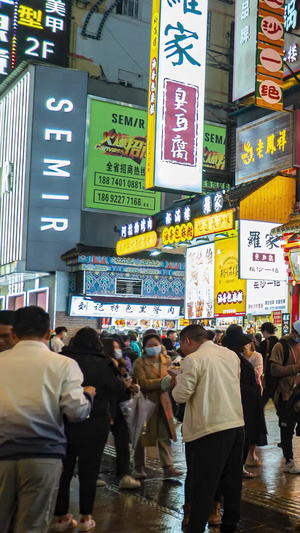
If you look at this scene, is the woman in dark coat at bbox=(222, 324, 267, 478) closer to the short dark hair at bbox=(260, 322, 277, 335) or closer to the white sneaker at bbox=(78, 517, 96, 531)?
the white sneaker at bbox=(78, 517, 96, 531)

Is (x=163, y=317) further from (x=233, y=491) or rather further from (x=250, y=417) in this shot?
(x=233, y=491)

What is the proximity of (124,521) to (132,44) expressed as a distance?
2736 cm

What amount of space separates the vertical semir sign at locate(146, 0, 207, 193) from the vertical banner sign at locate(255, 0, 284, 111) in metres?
2.06

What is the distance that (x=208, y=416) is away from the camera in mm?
5078

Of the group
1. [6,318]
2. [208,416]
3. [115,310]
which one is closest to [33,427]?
[208,416]

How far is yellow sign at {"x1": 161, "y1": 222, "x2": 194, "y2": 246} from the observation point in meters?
14.6

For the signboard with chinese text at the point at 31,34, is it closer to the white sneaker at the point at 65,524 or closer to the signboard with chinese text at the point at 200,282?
the signboard with chinese text at the point at 200,282

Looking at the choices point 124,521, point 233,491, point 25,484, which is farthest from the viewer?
point 124,521

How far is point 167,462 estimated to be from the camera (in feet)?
27.0

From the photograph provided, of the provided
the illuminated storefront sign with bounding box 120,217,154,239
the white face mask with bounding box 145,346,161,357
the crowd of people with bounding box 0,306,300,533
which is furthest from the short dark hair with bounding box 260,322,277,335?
the illuminated storefront sign with bounding box 120,217,154,239

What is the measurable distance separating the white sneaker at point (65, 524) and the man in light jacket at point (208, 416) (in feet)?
4.96

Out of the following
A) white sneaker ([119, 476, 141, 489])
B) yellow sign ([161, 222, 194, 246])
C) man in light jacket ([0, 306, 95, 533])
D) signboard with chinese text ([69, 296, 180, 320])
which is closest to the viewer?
man in light jacket ([0, 306, 95, 533])

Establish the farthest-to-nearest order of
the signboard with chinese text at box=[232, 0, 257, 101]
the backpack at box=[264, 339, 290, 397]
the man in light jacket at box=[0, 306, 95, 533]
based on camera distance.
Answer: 1. the signboard with chinese text at box=[232, 0, 257, 101]
2. the backpack at box=[264, 339, 290, 397]
3. the man in light jacket at box=[0, 306, 95, 533]

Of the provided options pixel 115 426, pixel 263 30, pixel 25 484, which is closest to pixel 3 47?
pixel 263 30
